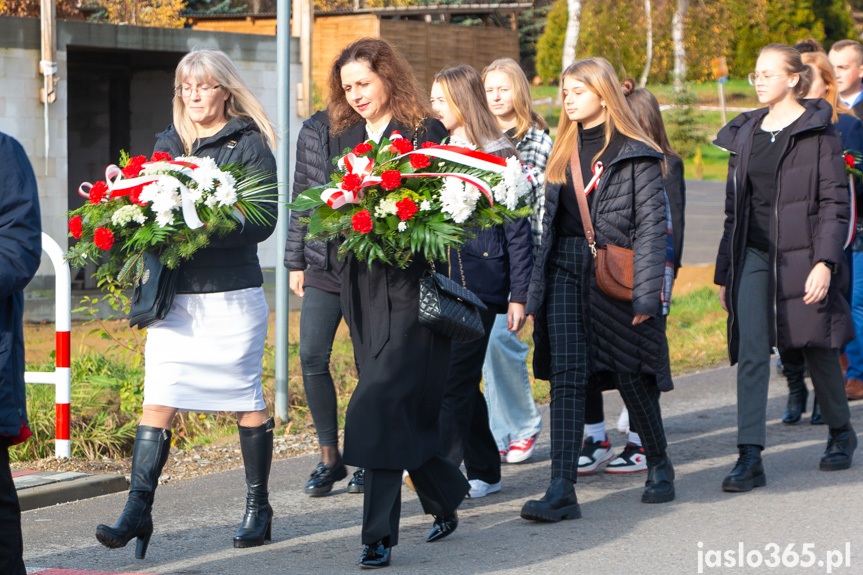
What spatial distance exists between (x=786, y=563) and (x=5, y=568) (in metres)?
2.91

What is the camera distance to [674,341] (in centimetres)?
1124

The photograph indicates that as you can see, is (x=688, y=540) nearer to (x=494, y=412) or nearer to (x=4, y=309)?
(x=494, y=412)

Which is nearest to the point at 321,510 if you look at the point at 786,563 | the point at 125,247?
the point at 125,247

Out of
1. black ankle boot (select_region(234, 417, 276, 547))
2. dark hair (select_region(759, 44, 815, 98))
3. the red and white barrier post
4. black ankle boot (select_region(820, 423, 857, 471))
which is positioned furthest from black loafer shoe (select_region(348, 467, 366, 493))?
dark hair (select_region(759, 44, 815, 98))

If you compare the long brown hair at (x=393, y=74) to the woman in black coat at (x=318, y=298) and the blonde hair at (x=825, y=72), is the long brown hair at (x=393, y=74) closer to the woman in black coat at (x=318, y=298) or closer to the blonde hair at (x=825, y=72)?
the woman in black coat at (x=318, y=298)

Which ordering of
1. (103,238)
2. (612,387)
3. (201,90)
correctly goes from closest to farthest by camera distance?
1. (103,238)
2. (201,90)
3. (612,387)

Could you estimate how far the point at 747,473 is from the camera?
19.0ft

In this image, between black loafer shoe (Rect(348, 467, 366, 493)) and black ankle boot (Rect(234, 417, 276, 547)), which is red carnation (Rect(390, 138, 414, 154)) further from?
black loafer shoe (Rect(348, 467, 366, 493))

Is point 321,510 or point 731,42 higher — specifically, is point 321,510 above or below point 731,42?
below

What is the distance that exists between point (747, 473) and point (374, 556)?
7.24 ft

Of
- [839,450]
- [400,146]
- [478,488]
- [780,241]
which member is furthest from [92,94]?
[400,146]

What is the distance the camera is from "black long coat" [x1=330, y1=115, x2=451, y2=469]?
4.48 metres

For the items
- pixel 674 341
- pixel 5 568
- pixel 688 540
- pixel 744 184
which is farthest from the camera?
pixel 674 341

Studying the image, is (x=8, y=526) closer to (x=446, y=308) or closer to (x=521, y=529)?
(x=446, y=308)
